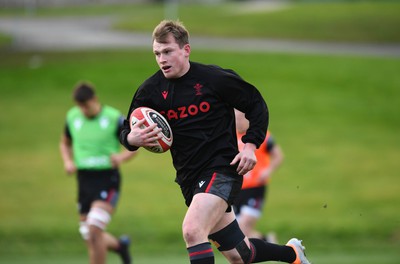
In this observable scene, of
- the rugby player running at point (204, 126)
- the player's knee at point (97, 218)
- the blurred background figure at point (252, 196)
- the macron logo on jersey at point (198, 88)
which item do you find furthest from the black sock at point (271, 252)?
the player's knee at point (97, 218)

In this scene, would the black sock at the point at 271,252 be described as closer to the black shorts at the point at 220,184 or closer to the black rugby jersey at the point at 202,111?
the black shorts at the point at 220,184

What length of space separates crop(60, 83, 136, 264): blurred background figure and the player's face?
3872 mm

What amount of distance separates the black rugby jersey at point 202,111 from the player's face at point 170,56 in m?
0.12

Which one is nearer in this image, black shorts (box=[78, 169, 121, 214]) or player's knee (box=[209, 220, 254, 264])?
player's knee (box=[209, 220, 254, 264])

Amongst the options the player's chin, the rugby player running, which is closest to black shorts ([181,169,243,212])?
the rugby player running

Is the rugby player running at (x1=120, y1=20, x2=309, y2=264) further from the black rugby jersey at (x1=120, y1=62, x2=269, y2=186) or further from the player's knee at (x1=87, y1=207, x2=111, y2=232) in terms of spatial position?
the player's knee at (x1=87, y1=207, x2=111, y2=232)

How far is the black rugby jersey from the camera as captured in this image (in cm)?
748

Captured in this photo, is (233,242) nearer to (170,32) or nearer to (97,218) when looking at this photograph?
(170,32)

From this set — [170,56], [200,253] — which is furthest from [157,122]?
[200,253]

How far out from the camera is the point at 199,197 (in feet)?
23.9

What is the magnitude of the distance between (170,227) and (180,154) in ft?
35.3

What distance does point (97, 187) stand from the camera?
1125 cm

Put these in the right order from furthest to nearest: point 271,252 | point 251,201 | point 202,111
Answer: point 251,201 → point 271,252 → point 202,111

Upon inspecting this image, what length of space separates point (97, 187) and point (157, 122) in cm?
410
